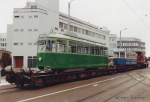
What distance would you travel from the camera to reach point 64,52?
86.1 ft

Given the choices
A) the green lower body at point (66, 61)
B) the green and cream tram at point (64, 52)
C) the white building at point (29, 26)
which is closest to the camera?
the green lower body at point (66, 61)

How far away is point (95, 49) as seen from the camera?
33.8 m

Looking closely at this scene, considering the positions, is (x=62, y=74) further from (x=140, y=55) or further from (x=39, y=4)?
(x=39, y=4)

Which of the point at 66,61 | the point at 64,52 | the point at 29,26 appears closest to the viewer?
the point at 64,52

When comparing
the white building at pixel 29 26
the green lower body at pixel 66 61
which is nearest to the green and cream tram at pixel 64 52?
A: the green lower body at pixel 66 61

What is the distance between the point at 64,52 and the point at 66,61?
845 millimetres

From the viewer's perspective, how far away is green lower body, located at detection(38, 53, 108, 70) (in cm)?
2415

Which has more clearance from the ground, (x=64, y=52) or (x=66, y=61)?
(x=64, y=52)

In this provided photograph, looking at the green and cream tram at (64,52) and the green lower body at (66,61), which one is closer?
the green lower body at (66,61)

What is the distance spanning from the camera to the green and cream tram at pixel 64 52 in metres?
24.3

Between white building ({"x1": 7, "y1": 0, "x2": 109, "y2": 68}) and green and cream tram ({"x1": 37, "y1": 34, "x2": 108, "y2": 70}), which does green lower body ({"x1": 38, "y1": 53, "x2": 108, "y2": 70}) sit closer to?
green and cream tram ({"x1": 37, "y1": 34, "x2": 108, "y2": 70})

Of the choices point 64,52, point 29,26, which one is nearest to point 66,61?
point 64,52

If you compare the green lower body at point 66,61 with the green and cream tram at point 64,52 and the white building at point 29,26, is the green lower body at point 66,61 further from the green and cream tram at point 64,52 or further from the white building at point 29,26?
the white building at point 29,26

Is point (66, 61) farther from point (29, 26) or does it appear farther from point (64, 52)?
point (29, 26)
